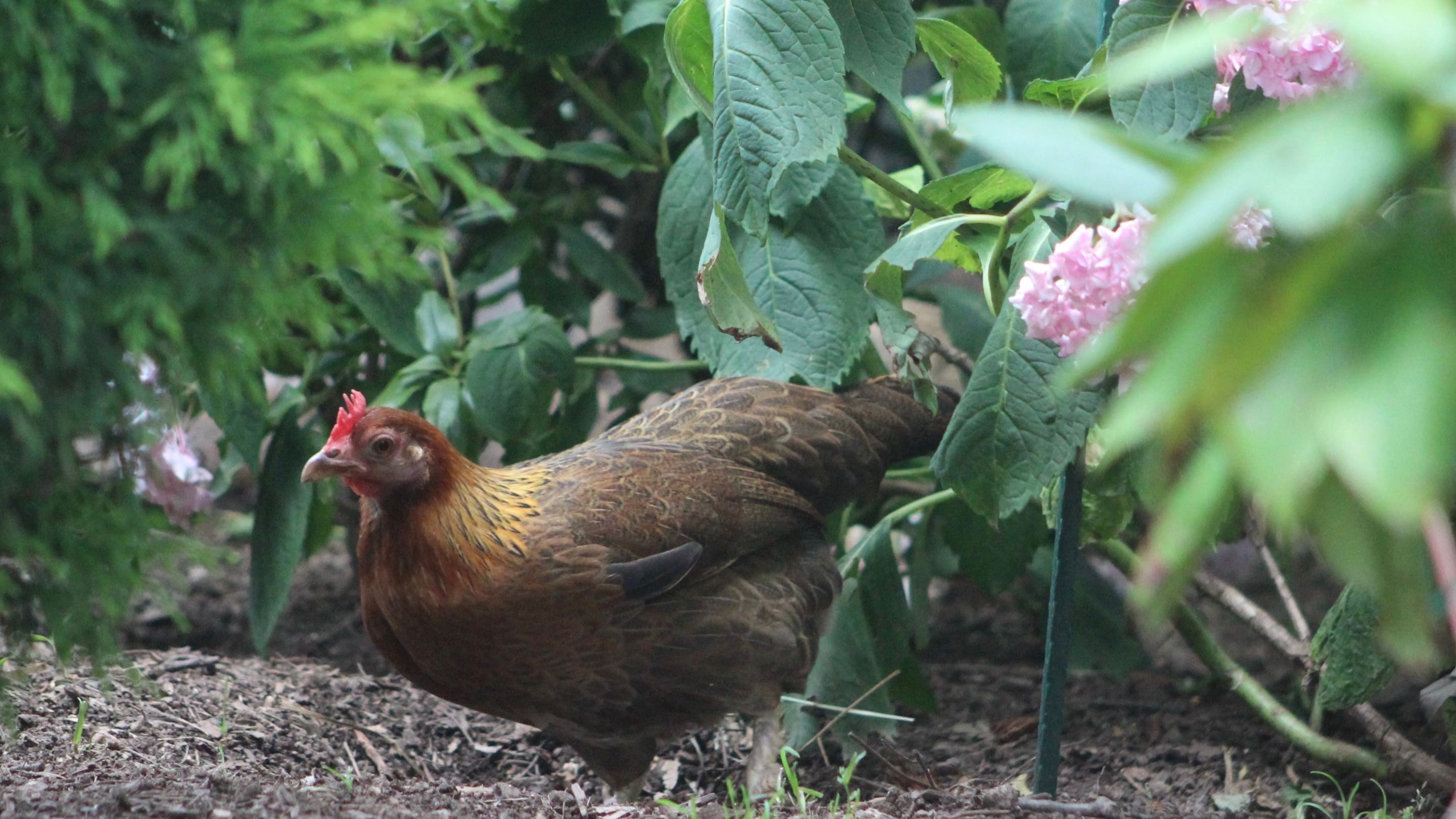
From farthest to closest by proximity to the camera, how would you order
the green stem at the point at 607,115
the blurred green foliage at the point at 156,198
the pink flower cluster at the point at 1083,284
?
the green stem at the point at 607,115 → the pink flower cluster at the point at 1083,284 → the blurred green foliage at the point at 156,198

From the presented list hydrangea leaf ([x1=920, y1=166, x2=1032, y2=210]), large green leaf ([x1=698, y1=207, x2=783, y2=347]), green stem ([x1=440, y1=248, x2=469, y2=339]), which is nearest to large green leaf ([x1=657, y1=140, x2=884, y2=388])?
large green leaf ([x1=698, y1=207, x2=783, y2=347])

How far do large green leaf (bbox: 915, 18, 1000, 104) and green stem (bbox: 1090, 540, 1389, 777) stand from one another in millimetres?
907

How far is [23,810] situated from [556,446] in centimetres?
185

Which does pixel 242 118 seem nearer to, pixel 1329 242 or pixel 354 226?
pixel 354 226

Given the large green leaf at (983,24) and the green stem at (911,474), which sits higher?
the large green leaf at (983,24)

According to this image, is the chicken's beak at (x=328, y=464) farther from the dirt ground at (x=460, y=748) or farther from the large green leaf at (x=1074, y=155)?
the large green leaf at (x=1074, y=155)

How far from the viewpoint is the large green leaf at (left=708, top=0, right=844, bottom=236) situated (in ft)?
6.58

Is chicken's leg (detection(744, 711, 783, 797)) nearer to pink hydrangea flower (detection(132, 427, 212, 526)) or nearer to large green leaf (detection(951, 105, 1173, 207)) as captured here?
pink hydrangea flower (detection(132, 427, 212, 526))

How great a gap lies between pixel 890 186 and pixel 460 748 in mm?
1748

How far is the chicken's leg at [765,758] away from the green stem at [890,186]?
125 centimetres

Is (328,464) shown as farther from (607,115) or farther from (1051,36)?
(1051,36)

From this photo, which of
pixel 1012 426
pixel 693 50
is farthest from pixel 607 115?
pixel 1012 426

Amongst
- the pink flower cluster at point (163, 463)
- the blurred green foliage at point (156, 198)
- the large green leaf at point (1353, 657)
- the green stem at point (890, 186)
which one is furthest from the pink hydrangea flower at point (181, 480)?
the large green leaf at point (1353, 657)

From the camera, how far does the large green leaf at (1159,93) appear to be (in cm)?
189
